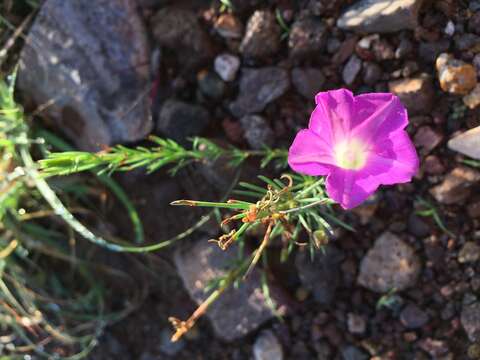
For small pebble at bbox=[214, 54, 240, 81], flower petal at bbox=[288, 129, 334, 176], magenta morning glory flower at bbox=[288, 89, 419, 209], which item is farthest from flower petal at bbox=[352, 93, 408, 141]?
small pebble at bbox=[214, 54, 240, 81]

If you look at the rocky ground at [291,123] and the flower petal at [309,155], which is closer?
the flower petal at [309,155]

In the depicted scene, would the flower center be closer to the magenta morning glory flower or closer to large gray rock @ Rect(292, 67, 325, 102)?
the magenta morning glory flower

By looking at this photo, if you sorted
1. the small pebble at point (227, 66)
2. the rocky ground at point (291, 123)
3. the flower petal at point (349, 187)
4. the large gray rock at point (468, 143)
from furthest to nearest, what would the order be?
the small pebble at point (227, 66)
the rocky ground at point (291, 123)
the large gray rock at point (468, 143)
the flower petal at point (349, 187)

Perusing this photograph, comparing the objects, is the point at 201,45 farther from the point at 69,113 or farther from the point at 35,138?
the point at 35,138

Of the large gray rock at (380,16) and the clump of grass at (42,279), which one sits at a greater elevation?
the large gray rock at (380,16)

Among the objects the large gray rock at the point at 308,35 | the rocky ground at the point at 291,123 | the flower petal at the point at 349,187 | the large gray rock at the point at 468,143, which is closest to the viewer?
the flower petal at the point at 349,187

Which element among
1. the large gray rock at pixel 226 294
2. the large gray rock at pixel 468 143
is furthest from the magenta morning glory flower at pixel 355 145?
the large gray rock at pixel 226 294

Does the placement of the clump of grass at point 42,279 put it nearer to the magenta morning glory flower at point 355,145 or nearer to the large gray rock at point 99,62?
the large gray rock at point 99,62

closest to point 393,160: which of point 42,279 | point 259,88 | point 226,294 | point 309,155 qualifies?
point 309,155
